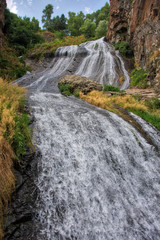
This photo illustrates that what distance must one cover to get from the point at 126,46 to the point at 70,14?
3580 centimetres

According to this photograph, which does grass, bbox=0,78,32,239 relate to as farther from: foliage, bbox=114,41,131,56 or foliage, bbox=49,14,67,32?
foliage, bbox=49,14,67,32

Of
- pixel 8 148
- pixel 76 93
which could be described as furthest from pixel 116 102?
pixel 8 148

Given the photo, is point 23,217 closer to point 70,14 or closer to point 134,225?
point 134,225

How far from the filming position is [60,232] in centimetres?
259

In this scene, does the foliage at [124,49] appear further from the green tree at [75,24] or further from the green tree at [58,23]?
the green tree at [58,23]

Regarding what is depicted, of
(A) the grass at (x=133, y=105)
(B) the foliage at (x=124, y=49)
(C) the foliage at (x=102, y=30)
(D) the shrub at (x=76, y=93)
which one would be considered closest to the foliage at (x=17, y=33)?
(B) the foliage at (x=124, y=49)

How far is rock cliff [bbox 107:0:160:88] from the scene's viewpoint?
42.7 feet

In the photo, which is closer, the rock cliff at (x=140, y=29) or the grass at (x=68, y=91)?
the grass at (x=68, y=91)

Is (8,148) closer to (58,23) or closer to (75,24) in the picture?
(75,24)

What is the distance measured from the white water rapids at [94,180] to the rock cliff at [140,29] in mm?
7919

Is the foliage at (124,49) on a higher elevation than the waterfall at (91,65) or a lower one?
higher

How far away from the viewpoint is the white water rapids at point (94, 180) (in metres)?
2.80

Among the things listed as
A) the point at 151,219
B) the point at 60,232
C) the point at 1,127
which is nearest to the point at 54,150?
the point at 1,127

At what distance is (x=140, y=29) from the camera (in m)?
17.3
